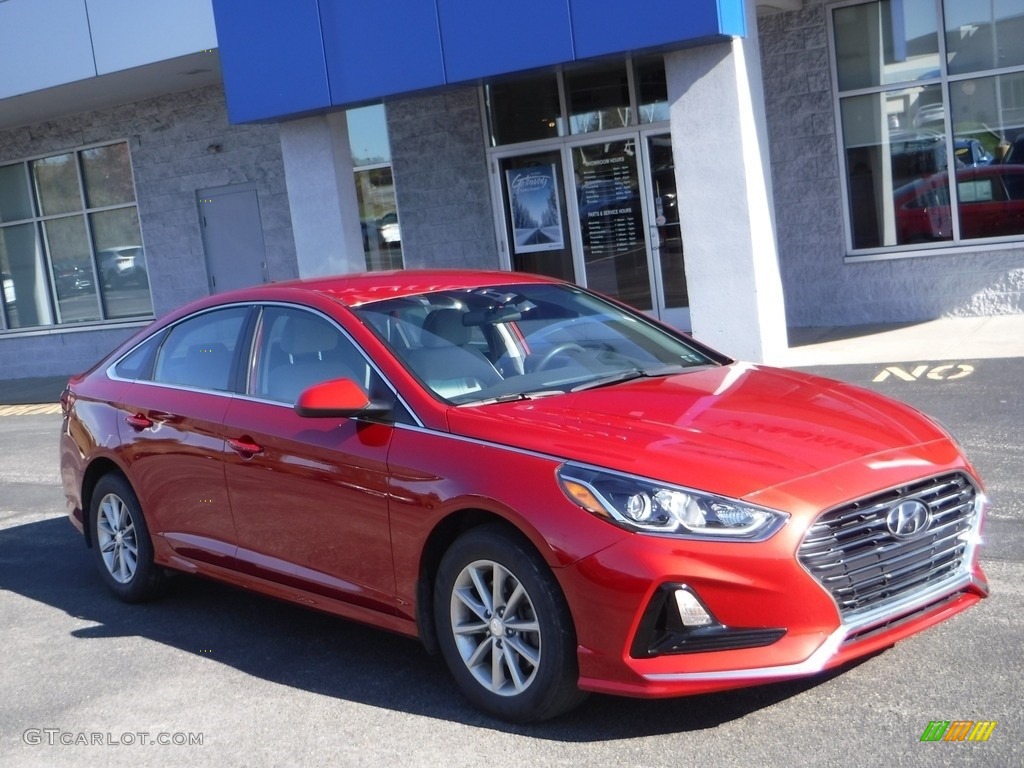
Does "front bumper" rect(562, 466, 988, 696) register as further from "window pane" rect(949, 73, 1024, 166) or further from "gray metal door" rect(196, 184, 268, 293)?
"gray metal door" rect(196, 184, 268, 293)

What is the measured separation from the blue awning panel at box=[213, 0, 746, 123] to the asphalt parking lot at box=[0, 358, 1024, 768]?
5.28 m

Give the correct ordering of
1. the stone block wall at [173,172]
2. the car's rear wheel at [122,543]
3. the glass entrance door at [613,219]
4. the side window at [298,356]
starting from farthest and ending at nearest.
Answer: the stone block wall at [173,172] < the glass entrance door at [613,219] < the car's rear wheel at [122,543] < the side window at [298,356]

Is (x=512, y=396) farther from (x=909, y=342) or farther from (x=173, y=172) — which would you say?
(x=173, y=172)

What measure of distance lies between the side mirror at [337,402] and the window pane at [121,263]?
46.6ft

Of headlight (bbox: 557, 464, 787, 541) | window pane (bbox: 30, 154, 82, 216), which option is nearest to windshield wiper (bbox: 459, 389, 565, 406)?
headlight (bbox: 557, 464, 787, 541)

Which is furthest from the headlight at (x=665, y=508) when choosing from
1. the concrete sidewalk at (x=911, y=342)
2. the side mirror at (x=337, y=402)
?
the concrete sidewalk at (x=911, y=342)

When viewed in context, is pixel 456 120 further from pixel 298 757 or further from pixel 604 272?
pixel 298 757

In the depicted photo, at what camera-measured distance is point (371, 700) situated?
489 centimetres

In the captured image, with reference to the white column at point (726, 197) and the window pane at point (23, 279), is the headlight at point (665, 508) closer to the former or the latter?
the white column at point (726, 197)

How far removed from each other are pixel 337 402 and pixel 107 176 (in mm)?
15090

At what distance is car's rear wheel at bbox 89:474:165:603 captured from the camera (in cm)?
634

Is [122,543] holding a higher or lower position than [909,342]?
higher

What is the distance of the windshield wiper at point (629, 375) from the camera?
5.14m

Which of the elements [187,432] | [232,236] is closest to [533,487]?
[187,432]
